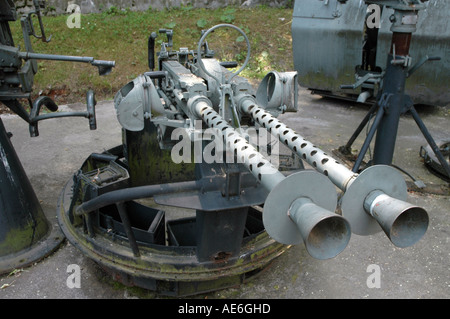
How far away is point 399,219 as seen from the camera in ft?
6.63

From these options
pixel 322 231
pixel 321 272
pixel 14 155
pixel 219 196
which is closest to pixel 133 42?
pixel 14 155

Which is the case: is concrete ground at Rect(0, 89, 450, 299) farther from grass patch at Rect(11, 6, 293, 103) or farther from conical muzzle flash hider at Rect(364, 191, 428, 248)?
grass patch at Rect(11, 6, 293, 103)

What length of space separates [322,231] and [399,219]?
37cm

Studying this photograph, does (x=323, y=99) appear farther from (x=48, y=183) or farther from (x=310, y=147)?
(x=310, y=147)

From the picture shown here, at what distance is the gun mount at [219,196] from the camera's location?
200 cm

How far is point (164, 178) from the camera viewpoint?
5.16 metres

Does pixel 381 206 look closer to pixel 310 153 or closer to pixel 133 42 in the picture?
pixel 310 153

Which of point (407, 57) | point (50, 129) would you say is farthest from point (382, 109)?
point (50, 129)

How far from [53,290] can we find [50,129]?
13.7ft

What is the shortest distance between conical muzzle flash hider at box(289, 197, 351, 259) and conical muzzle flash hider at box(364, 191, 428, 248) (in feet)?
0.53

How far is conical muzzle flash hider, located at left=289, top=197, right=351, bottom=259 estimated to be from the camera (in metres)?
1.91
